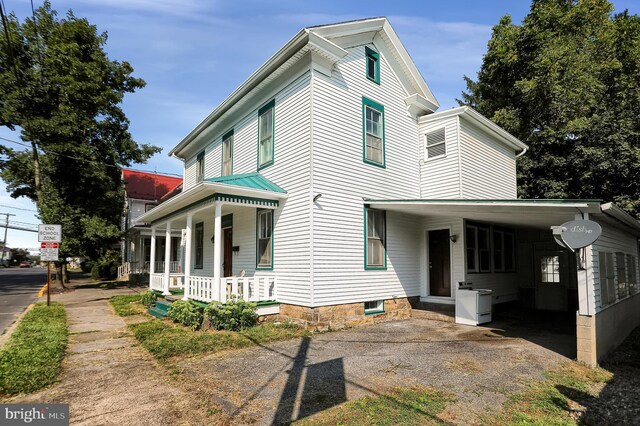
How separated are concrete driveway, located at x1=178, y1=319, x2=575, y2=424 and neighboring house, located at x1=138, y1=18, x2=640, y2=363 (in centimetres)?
118

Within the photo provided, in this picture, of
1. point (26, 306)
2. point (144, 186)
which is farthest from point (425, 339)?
point (144, 186)

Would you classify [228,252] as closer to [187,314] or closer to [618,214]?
[187,314]

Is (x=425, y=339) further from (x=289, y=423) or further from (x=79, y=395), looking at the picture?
(x=79, y=395)

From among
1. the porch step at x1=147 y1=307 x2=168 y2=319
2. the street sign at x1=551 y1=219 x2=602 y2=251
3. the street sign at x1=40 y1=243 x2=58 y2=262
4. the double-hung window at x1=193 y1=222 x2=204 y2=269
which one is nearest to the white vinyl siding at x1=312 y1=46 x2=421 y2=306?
the porch step at x1=147 y1=307 x2=168 y2=319

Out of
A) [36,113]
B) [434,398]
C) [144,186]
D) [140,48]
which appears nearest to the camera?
[434,398]

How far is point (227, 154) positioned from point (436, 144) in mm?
7460

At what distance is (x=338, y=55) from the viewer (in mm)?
9734

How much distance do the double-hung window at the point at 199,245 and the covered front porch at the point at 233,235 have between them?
101 centimetres

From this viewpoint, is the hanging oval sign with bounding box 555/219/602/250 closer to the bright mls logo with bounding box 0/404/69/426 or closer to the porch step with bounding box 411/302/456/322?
the porch step with bounding box 411/302/456/322

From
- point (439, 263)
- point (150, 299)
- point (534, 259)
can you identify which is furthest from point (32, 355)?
point (534, 259)

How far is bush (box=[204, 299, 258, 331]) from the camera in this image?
28.6ft

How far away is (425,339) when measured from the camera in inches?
324

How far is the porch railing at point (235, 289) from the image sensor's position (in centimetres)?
923

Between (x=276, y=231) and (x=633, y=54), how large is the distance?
23.6 m
